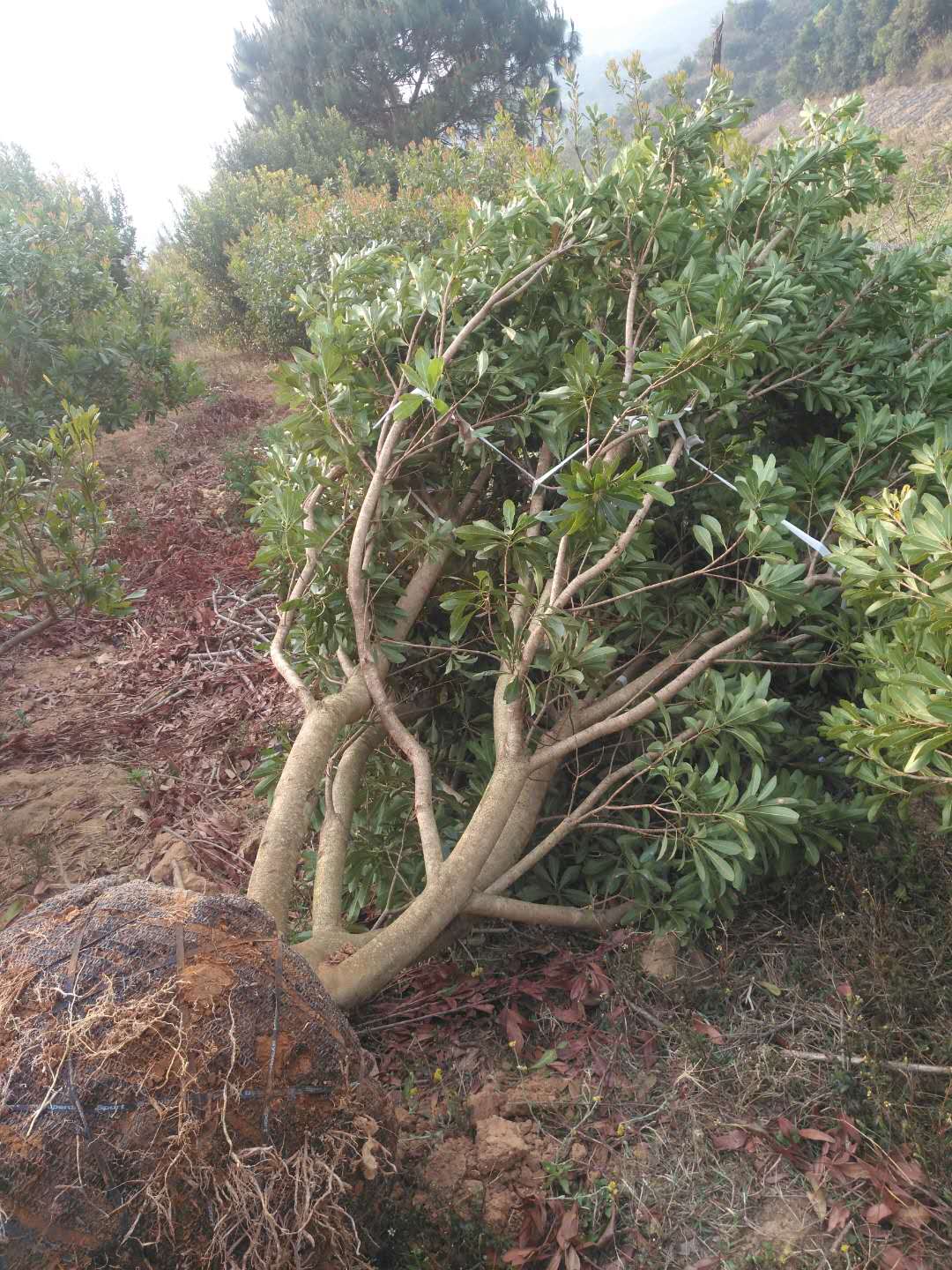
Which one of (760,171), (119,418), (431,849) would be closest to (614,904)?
(431,849)

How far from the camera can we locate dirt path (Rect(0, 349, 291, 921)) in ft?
11.4

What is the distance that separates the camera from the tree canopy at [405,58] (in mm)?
18797

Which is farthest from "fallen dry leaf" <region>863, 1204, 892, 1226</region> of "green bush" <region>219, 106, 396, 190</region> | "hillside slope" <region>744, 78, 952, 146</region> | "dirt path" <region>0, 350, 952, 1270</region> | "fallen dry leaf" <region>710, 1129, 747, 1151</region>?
"hillside slope" <region>744, 78, 952, 146</region>

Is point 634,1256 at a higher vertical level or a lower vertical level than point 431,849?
lower

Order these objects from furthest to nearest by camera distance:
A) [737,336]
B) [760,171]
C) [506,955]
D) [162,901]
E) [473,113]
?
[473,113], [760,171], [506,955], [737,336], [162,901]

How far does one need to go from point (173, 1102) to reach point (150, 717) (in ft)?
11.0

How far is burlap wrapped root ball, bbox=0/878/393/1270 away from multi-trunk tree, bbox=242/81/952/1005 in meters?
0.50

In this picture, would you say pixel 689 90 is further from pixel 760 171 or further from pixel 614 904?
pixel 614 904

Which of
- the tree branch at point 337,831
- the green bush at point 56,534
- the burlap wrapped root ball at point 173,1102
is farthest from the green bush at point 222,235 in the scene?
the burlap wrapped root ball at point 173,1102

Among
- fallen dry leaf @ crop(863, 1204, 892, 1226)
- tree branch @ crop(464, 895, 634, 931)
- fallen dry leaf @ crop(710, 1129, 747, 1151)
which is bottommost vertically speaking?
fallen dry leaf @ crop(863, 1204, 892, 1226)

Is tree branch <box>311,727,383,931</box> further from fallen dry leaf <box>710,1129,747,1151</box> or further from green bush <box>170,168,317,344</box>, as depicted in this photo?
green bush <box>170,168,317,344</box>

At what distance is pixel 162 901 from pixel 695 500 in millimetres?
2178

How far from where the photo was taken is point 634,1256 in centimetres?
177

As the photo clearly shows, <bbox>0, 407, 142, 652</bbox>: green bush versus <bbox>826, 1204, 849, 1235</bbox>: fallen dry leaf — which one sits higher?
<bbox>0, 407, 142, 652</bbox>: green bush
